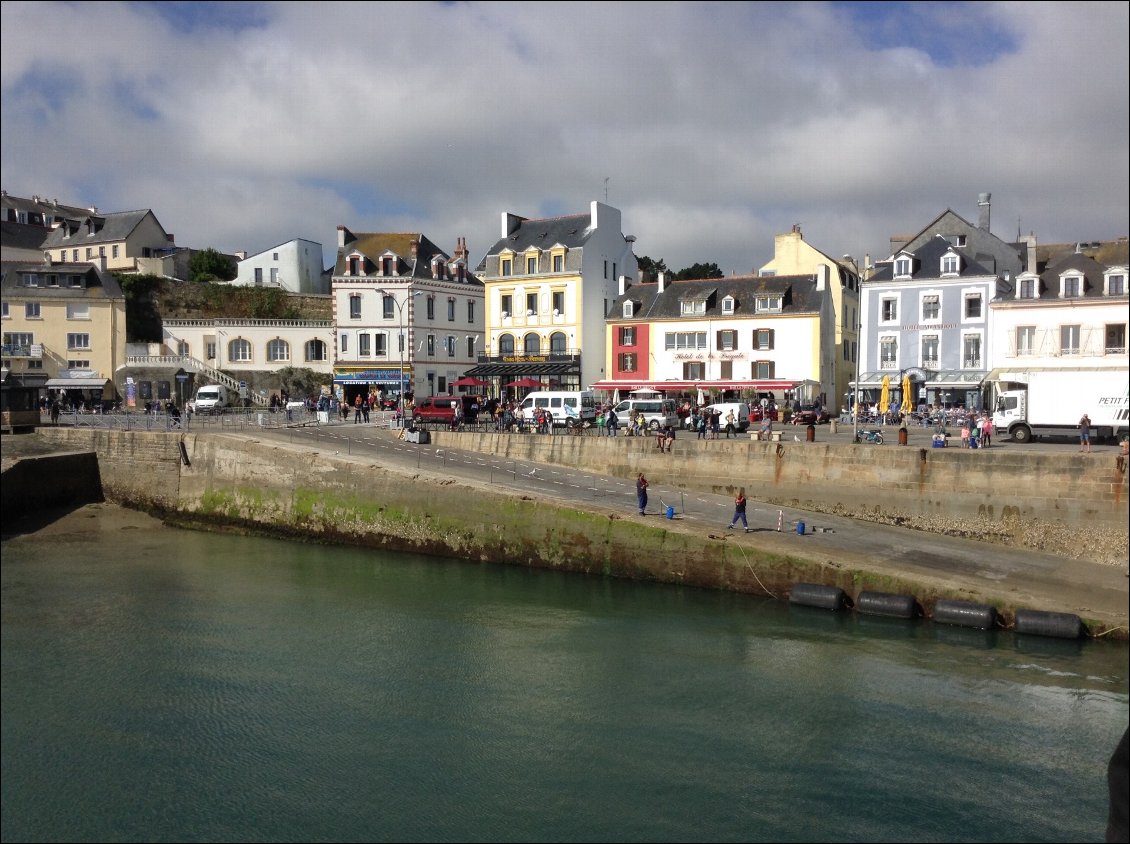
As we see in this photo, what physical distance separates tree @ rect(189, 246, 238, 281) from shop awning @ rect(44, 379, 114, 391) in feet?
43.9

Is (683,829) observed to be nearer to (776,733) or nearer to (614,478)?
(776,733)

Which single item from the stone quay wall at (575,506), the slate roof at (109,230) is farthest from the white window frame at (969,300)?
the slate roof at (109,230)

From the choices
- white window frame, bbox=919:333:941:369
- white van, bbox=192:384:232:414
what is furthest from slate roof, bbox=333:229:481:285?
white window frame, bbox=919:333:941:369

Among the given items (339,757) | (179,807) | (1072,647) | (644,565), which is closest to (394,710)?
(339,757)

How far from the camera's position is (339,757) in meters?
14.3

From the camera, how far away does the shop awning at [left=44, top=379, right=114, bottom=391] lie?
161ft

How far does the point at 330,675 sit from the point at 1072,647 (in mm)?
14809

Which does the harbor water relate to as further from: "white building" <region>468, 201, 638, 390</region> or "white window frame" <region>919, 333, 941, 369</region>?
"white building" <region>468, 201, 638, 390</region>

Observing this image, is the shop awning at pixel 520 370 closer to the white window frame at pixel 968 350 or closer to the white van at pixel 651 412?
the white van at pixel 651 412

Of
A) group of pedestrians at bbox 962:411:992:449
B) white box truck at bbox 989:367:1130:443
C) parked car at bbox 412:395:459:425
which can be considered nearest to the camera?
white box truck at bbox 989:367:1130:443

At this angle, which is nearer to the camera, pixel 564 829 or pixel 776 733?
pixel 564 829

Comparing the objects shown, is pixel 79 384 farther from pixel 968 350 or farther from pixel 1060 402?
pixel 1060 402

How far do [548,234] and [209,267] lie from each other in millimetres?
27088

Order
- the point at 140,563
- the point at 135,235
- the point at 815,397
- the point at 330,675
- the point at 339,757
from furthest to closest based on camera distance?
the point at 135,235
the point at 815,397
the point at 140,563
the point at 330,675
the point at 339,757
